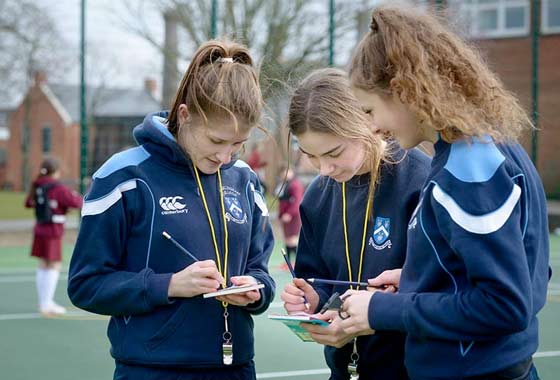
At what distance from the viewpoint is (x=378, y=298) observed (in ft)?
7.80

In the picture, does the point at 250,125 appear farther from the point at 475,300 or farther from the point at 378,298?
the point at 475,300

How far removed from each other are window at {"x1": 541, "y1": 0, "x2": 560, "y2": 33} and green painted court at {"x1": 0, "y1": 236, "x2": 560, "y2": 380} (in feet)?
50.8

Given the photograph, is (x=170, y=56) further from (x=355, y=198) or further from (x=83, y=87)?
(x=355, y=198)

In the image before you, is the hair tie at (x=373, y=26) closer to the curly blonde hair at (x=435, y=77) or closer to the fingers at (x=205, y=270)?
the curly blonde hair at (x=435, y=77)

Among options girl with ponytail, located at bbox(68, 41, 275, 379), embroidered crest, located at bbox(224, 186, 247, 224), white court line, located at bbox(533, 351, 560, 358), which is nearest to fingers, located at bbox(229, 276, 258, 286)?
girl with ponytail, located at bbox(68, 41, 275, 379)

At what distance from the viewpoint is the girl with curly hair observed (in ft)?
7.07

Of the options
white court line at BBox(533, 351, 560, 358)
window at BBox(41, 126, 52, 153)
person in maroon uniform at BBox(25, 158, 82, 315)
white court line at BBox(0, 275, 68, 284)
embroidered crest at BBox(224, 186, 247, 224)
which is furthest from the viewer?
window at BBox(41, 126, 52, 153)

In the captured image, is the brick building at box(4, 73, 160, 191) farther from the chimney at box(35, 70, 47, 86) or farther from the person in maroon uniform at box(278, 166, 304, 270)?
the person in maroon uniform at box(278, 166, 304, 270)

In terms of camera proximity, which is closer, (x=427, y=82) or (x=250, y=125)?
(x=427, y=82)

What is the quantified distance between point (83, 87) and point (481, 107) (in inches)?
523

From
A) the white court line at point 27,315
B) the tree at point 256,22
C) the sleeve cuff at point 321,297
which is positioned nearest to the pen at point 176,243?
the sleeve cuff at point 321,297

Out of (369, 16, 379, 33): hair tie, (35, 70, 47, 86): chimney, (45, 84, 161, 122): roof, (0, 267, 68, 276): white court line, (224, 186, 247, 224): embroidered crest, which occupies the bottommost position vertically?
(0, 267, 68, 276): white court line

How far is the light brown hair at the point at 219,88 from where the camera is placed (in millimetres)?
2949

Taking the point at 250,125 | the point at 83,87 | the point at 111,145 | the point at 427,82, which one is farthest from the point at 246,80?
the point at 111,145
